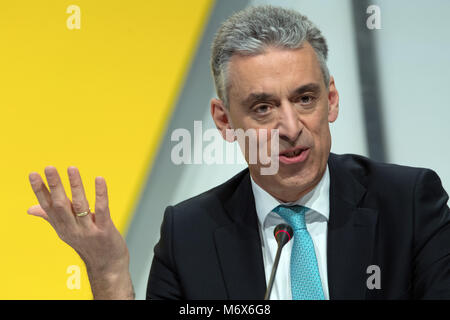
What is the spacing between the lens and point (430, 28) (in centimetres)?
278

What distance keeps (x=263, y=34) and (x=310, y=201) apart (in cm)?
51

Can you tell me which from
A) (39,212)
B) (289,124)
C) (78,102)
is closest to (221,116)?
(289,124)

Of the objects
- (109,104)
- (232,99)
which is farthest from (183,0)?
(232,99)

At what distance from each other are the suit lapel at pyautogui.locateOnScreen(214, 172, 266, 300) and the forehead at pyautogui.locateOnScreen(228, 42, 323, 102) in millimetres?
352

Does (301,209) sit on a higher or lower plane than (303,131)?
lower

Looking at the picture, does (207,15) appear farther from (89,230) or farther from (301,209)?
(89,230)

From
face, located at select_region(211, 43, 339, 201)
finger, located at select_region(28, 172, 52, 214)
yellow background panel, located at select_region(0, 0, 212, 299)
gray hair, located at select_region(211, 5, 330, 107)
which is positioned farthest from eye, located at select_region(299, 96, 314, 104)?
yellow background panel, located at select_region(0, 0, 212, 299)

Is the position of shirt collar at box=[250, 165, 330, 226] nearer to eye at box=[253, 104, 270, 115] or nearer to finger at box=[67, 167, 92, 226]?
eye at box=[253, 104, 270, 115]

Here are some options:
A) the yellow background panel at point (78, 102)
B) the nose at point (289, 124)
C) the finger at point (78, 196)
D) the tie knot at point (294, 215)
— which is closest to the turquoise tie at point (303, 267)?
the tie knot at point (294, 215)

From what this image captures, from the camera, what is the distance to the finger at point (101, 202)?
1430 mm

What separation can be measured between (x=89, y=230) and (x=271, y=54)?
700 millimetres

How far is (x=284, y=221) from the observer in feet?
5.81
